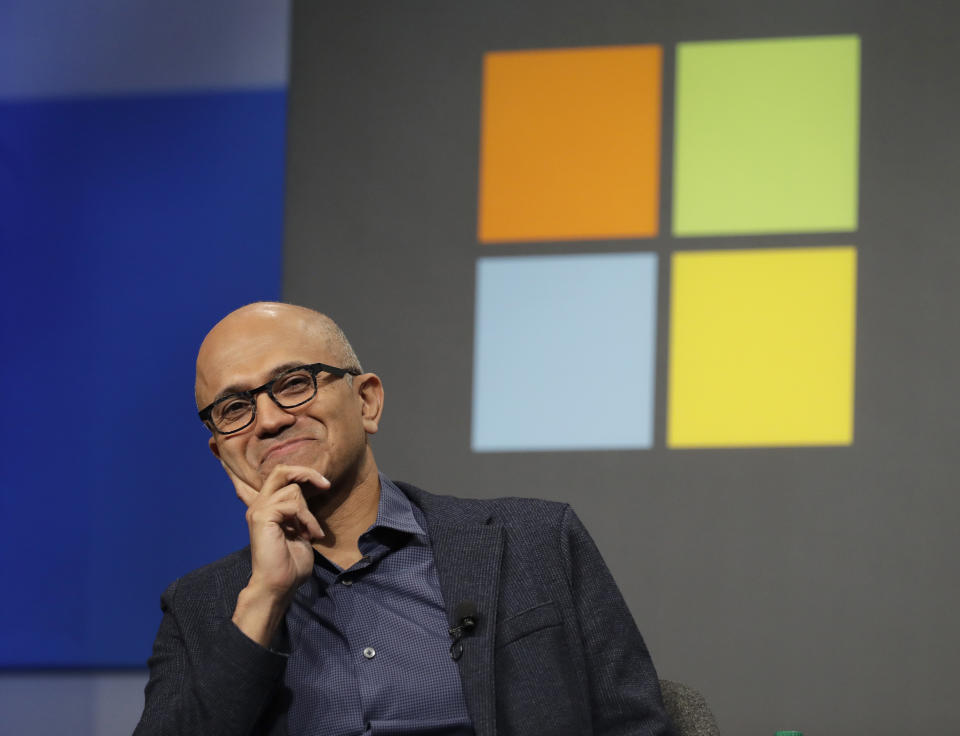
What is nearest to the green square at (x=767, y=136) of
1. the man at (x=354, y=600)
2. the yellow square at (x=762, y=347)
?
the yellow square at (x=762, y=347)

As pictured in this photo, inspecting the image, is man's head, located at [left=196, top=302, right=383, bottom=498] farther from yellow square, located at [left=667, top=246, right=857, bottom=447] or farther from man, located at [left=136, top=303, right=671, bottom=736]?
yellow square, located at [left=667, top=246, right=857, bottom=447]

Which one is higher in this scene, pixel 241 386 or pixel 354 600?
pixel 241 386

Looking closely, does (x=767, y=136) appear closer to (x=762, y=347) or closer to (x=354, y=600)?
(x=762, y=347)

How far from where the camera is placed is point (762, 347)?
3215 millimetres

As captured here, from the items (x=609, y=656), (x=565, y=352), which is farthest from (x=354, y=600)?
(x=565, y=352)

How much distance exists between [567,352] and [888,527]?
0.95 metres

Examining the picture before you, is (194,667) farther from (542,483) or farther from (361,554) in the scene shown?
(542,483)

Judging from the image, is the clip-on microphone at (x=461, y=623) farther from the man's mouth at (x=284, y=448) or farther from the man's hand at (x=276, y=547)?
the man's mouth at (x=284, y=448)

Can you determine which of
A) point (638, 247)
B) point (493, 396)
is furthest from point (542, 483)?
point (638, 247)

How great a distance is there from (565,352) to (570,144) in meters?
0.60

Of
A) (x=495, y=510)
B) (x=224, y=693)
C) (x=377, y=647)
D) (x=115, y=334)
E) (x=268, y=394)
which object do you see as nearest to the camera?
(x=224, y=693)

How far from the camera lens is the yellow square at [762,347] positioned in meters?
3.17

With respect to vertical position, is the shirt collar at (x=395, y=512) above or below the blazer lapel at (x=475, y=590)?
above

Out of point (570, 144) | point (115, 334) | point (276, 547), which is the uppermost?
point (570, 144)
